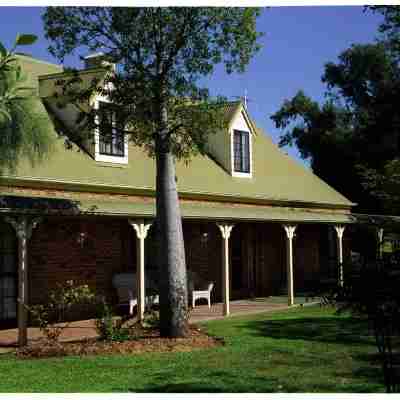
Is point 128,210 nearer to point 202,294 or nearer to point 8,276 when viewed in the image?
point 8,276

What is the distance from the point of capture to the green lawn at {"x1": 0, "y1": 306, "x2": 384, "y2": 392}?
849cm

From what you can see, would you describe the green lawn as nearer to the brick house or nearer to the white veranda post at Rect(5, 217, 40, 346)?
the white veranda post at Rect(5, 217, 40, 346)

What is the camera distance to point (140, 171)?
17.9 m

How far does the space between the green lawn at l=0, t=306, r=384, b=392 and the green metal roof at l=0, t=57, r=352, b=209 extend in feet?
17.4

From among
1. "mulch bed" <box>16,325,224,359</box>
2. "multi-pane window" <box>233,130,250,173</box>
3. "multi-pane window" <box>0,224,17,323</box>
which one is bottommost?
"mulch bed" <box>16,325,224,359</box>

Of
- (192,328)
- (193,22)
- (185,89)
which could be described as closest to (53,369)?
(192,328)

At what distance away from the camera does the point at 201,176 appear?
20172 millimetres

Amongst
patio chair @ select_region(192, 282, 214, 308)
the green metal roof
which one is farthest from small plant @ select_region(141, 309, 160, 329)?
patio chair @ select_region(192, 282, 214, 308)

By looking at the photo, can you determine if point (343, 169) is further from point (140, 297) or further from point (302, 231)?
point (140, 297)

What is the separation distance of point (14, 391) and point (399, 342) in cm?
687

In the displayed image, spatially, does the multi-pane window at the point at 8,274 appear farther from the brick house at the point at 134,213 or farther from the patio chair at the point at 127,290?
the patio chair at the point at 127,290

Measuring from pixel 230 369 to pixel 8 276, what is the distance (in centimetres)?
711

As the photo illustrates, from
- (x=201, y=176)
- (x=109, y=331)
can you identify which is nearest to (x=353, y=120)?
(x=201, y=176)
